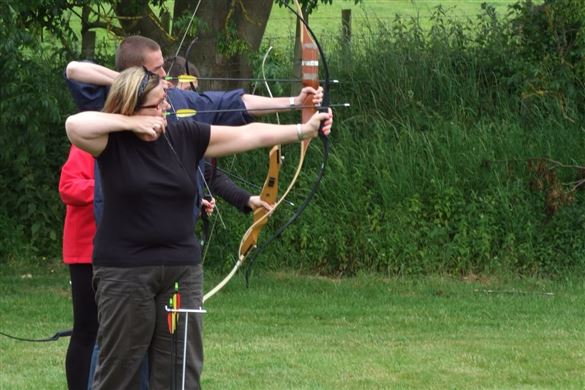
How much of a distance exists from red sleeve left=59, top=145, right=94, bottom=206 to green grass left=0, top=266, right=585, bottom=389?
66.0 inches

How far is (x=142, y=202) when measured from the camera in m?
4.60

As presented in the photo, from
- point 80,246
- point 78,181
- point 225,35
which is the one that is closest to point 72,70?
point 78,181

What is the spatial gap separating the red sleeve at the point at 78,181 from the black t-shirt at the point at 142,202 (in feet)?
2.90

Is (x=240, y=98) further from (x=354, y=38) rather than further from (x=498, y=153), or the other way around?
(x=354, y=38)

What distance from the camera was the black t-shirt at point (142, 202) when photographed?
4.61 meters

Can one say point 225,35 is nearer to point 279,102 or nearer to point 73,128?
point 279,102

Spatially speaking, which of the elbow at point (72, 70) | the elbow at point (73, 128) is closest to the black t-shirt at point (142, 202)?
the elbow at point (73, 128)

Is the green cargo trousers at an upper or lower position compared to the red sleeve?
lower

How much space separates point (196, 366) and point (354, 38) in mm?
9146

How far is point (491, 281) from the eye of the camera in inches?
424

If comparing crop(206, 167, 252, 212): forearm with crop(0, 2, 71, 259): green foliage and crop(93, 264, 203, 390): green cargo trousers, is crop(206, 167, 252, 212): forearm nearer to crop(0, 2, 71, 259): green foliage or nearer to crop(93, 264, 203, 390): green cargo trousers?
crop(93, 264, 203, 390): green cargo trousers

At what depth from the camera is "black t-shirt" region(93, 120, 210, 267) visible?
4.61 m

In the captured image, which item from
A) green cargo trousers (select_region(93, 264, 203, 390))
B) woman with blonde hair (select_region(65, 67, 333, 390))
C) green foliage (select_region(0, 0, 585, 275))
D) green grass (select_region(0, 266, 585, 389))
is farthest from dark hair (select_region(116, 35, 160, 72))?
green foliage (select_region(0, 0, 585, 275))

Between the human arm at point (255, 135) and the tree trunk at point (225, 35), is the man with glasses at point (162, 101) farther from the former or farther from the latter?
the tree trunk at point (225, 35)
